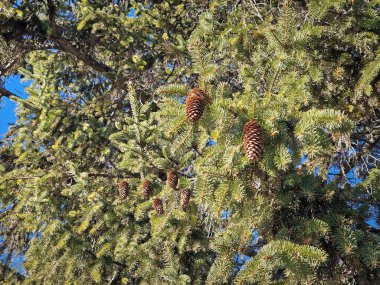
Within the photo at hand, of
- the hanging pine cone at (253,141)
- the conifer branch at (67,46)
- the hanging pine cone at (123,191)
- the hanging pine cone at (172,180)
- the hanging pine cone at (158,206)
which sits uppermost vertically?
the conifer branch at (67,46)

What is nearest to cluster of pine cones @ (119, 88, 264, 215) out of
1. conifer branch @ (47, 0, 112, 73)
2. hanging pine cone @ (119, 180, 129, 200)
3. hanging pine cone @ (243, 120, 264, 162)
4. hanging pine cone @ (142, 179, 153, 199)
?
hanging pine cone @ (243, 120, 264, 162)

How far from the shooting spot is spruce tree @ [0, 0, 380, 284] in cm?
260

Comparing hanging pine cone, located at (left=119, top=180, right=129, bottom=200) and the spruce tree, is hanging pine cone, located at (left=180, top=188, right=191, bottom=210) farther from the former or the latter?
hanging pine cone, located at (left=119, top=180, right=129, bottom=200)

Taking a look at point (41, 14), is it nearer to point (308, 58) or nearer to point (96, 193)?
point (96, 193)

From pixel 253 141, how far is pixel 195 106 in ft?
1.23

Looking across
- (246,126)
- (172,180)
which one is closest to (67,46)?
(172,180)

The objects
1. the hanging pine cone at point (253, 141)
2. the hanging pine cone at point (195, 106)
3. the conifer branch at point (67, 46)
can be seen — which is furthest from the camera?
the conifer branch at point (67, 46)

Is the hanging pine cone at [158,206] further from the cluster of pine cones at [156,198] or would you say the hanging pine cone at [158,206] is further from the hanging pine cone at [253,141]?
the hanging pine cone at [253,141]

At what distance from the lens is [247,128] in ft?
7.67

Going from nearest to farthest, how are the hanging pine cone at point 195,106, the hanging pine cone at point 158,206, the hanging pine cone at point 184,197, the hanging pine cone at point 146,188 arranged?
the hanging pine cone at point 195,106 < the hanging pine cone at point 184,197 < the hanging pine cone at point 158,206 < the hanging pine cone at point 146,188

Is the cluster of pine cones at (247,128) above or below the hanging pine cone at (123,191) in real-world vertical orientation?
below

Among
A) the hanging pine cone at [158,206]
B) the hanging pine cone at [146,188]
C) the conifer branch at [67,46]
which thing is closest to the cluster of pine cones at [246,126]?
the hanging pine cone at [158,206]

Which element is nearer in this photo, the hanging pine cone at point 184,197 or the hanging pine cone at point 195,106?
the hanging pine cone at point 195,106

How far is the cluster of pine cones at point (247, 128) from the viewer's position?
228cm
